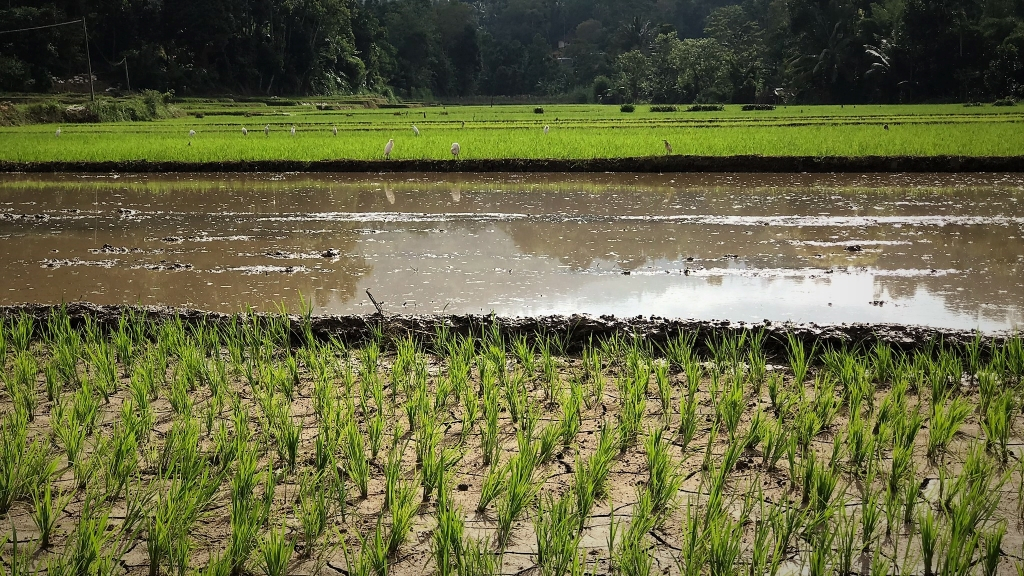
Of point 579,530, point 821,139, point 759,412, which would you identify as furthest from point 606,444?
point 821,139

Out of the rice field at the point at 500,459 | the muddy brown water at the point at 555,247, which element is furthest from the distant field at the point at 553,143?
the rice field at the point at 500,459

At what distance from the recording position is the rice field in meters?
2.04

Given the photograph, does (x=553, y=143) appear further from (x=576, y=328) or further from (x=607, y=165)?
(x=576, y=328)

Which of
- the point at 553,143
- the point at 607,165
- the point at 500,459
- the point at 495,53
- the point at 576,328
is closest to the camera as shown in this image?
the point at 500,459

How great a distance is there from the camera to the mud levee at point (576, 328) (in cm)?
373

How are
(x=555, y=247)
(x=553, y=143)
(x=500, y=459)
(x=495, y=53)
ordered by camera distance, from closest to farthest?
(x=500, y=459) → (x=555, y=247) → (x=553, y=143) → (x=495, y=53)

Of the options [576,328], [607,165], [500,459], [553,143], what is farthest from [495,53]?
[500,459]

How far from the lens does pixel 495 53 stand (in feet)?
209

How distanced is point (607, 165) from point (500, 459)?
9145 millimetres

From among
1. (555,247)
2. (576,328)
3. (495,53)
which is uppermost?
(495,53)

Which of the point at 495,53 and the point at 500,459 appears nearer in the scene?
the point at 500,459

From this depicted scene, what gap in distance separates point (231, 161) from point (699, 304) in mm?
9319

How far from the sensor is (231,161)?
40.7 feet

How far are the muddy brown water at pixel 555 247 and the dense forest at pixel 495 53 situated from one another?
24.9 m
